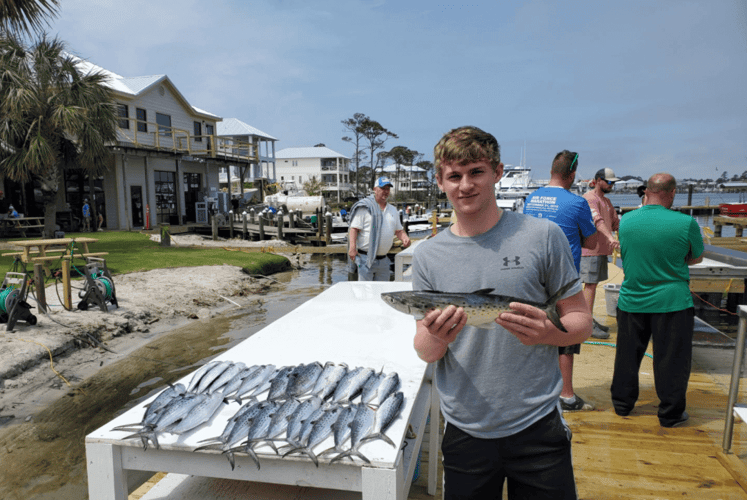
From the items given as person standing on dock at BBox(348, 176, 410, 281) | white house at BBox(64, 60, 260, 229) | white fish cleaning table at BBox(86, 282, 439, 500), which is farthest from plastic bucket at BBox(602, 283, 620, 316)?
white house at BBox(64, 60, 260, 229)

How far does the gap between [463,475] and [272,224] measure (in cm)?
2885

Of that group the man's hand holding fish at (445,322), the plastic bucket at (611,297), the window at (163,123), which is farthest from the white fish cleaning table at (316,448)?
the window at (163,123)

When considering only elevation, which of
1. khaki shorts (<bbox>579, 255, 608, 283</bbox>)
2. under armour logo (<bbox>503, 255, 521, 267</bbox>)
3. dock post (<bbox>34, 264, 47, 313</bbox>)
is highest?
under armour logo (<bbox>503, 255, 521, 267</bbox>)

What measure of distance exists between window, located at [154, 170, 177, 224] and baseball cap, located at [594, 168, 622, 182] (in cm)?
2933

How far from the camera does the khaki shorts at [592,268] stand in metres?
5.62

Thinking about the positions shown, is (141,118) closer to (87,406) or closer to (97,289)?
(97,289)

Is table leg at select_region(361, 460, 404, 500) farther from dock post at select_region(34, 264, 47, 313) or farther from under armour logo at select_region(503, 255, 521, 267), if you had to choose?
dock post at select_region(34, 264, 47, 313)

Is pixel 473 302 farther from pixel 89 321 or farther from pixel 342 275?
pixel 342 275

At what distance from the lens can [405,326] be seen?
372 cm

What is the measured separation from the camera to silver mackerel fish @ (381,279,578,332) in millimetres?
1737

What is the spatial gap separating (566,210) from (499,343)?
253cm

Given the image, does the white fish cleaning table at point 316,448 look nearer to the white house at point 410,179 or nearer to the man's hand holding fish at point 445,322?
the man's hand holding fish at point 445,322

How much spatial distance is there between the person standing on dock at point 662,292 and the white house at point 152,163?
85.0 feet

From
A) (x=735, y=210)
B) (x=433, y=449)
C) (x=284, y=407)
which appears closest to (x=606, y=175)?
(x=433, y=449)
